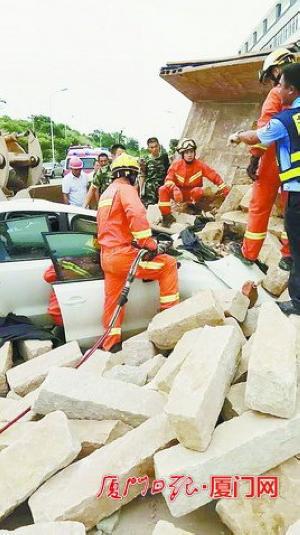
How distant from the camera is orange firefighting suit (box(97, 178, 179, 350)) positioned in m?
4.05

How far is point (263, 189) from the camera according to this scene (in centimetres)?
418

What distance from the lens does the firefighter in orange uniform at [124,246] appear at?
4.04 metres

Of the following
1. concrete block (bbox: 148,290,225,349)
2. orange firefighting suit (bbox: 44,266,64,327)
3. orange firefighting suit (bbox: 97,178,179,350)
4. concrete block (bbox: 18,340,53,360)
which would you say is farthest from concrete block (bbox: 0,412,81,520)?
orange firefighting suit (bbox: 44,266,64,327)

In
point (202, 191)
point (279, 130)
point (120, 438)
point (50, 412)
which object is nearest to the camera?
point (120, 438)

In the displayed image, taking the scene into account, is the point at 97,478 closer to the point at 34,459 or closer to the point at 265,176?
the point at 34,459

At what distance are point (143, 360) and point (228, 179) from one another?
16.0ft

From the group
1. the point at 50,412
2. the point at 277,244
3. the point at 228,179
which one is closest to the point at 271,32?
the point at 228,179

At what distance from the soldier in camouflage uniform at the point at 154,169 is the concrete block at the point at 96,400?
20.4 feet

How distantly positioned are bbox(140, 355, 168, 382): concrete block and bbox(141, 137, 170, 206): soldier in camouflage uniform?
5.61m

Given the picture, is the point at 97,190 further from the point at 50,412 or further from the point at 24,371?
the point at 50,412

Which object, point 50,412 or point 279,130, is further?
point 279,130

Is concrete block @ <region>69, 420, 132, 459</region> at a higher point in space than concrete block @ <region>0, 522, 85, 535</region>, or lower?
lower

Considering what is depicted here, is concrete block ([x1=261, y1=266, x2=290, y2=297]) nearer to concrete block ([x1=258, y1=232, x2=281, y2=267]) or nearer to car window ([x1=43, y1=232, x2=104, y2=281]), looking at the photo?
concrete block ([x1=258, y1=232, x2=281, y2=267])

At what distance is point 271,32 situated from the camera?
39.7 m
